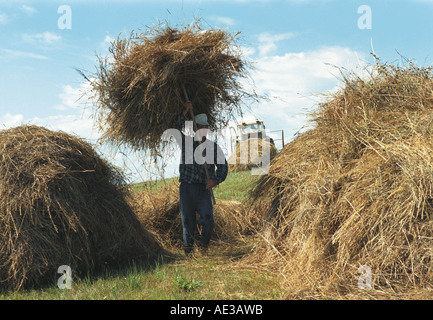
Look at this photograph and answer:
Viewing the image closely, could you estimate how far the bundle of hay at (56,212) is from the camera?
14.5 feet

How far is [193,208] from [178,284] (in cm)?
198

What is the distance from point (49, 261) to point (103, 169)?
146 cm

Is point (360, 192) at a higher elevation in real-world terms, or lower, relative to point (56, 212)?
higher

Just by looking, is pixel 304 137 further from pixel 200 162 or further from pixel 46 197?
pixel 46 197

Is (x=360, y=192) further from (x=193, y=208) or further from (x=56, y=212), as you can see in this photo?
(x=56, y=212)

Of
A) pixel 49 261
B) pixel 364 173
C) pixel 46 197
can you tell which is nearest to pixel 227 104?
pixel 364 173

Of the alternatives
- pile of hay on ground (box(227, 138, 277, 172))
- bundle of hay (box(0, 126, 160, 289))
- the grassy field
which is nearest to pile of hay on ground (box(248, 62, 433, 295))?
the grassy field

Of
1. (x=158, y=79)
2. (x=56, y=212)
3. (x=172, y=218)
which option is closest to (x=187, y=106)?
(x=158, y=79)

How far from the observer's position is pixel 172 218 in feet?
22.6

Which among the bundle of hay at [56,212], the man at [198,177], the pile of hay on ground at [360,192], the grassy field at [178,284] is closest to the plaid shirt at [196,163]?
the man at [198,177]

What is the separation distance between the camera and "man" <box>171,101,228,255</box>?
5793 millimetres

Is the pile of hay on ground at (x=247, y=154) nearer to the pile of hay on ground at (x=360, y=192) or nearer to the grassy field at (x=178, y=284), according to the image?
the pile of hay on ground at (x=360, y=192)

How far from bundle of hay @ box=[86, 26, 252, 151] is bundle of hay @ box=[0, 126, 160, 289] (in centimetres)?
66
